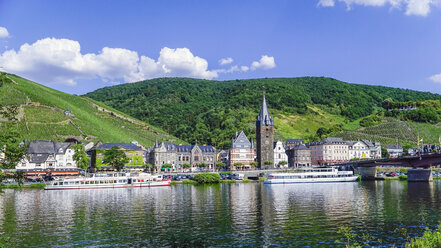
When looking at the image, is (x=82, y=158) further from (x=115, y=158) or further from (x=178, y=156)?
(x=178, y=156)

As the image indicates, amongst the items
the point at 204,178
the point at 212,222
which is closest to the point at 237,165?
the point at 204,178

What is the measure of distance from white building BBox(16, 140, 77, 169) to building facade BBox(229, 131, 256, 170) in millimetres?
67974

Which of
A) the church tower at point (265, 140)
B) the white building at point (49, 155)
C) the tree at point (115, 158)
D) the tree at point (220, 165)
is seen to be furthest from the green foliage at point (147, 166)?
the church tower at point (265, 140)

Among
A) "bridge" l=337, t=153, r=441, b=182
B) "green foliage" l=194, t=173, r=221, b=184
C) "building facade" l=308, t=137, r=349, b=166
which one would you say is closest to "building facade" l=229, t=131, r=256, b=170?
"building facade" l=308, t=137, r=349, b=166

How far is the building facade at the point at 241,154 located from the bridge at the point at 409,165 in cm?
4203

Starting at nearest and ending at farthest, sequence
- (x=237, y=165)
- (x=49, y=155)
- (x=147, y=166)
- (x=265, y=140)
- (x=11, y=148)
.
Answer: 1. (x=11, y=148)
2. (x=49, y=155)
3. (x=147, y=166)
4. (x=237, y=165)
5. (x=265, y=140)

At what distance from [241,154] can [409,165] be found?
9060cm

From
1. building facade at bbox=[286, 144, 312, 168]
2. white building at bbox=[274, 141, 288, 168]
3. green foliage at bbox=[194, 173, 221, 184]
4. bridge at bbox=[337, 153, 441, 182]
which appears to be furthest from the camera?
building facade at bbox=[286, 144, 312, 168]

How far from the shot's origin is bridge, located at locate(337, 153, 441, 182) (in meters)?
90.9

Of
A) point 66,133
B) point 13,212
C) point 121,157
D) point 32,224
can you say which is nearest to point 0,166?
point 32,224

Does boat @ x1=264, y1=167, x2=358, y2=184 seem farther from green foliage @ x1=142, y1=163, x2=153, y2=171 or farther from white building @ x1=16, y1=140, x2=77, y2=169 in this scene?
white building @ x1=16, y1=140, x2=77, y2=169

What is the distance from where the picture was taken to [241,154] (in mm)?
180750

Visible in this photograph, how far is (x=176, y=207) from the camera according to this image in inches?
2404

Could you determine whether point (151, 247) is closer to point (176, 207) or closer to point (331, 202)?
point (176, 207)
